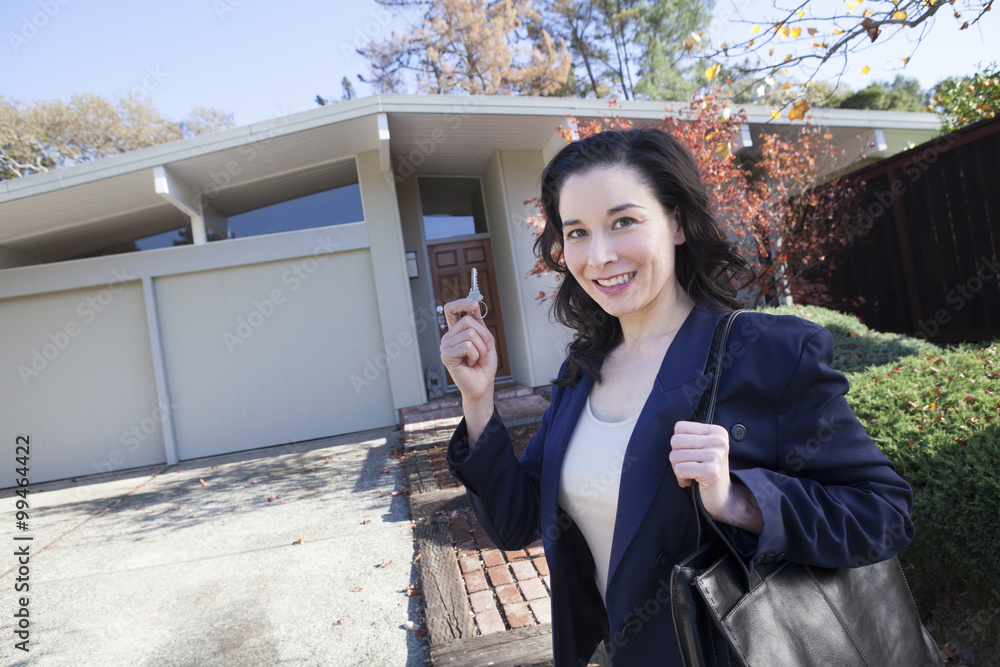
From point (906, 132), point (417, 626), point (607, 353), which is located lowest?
point (417, 626)

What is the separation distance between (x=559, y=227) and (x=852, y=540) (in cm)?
105

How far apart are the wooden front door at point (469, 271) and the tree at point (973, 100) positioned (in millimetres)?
7082

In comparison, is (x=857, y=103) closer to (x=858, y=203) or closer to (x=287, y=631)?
(x=858, y=203)

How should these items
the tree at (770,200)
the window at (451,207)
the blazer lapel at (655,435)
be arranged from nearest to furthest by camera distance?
the blazer lapel at (655,435) < the tree at (770,200) < the window at (451,207)

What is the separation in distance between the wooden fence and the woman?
23.4 feet

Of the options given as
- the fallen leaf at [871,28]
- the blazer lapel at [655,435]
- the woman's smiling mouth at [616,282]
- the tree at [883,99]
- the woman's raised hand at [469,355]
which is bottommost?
the blazer lapel at [655,435]

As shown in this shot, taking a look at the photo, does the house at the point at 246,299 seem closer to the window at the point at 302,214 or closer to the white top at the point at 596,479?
the window at the point at 302,214

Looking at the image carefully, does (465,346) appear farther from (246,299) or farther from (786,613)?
(246,299)

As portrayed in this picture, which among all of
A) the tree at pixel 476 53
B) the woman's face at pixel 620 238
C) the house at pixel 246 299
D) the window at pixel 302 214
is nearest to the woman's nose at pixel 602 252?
the woman's face at pixel 620 238

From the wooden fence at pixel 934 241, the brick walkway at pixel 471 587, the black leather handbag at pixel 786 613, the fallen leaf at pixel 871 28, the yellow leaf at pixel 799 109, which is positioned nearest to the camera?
the black leather handbag at pixel 786 613

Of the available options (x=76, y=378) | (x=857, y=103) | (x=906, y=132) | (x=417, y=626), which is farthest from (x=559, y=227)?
(x=857, y=103)

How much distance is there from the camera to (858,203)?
27.8 feet

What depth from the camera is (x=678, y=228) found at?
1.50 meters

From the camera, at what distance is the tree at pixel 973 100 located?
26.2 feet
